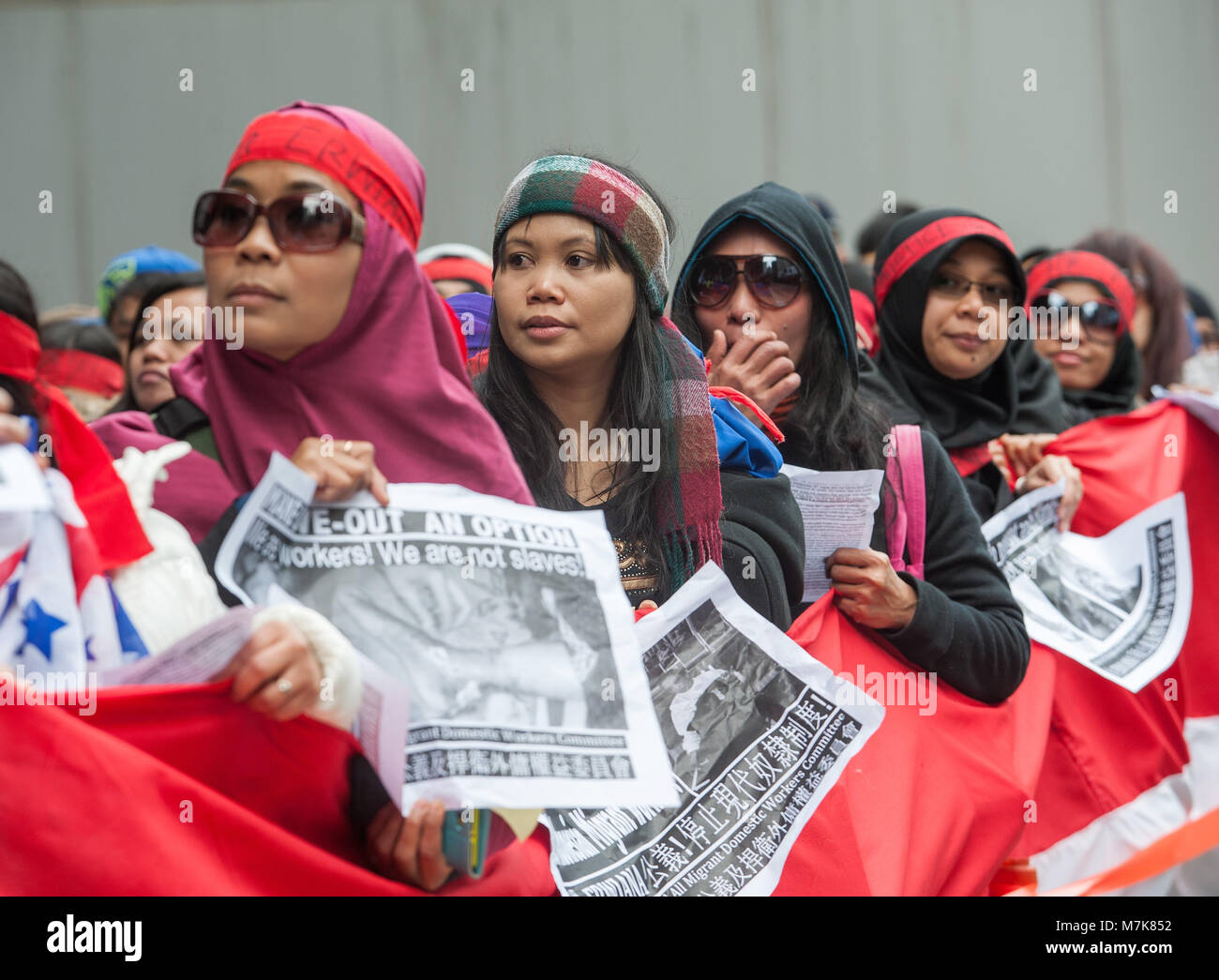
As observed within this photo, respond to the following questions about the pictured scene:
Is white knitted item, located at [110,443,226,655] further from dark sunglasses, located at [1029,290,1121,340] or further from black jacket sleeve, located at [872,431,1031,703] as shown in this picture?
dark sunglasses, located at [1029,290,1121,340]

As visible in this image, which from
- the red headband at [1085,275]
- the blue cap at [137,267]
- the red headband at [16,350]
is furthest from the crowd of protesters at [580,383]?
the blue cap at [137,267]

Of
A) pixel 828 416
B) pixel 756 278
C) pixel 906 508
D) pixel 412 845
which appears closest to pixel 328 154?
pixel 412 845

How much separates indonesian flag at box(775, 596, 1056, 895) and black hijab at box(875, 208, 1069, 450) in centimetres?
97

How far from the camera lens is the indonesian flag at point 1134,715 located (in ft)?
10.6

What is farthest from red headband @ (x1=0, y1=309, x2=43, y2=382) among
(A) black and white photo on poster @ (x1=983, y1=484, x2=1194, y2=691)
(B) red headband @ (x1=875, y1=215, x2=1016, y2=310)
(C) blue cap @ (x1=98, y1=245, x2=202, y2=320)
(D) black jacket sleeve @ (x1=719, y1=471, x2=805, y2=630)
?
(C) blue cap @ (x1=98, y1=245, x2=202, y2=320)

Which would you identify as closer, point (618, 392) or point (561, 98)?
point (618, 392)

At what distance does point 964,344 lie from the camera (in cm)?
358

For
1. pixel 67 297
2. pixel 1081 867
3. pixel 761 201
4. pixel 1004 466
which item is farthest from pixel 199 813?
pixel 67 297

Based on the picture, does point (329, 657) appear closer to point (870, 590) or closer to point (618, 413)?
point (618, 413)

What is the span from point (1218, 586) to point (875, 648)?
1.35 meters

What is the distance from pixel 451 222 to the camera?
7.12m

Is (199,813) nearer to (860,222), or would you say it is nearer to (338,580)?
(338,580)

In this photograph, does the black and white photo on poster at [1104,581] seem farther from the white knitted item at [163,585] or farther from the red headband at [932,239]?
the white knitted item at [163,585]

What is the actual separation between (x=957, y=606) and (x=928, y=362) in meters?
1.08
